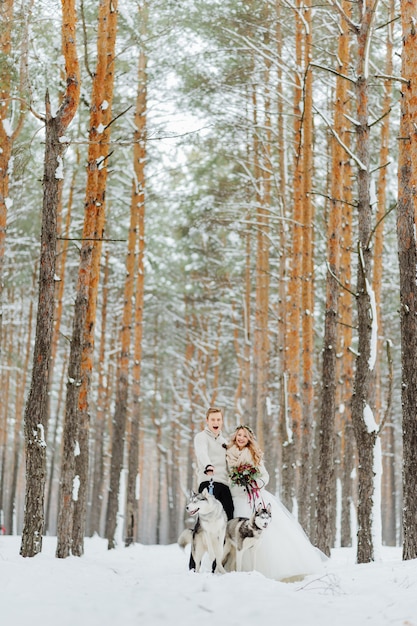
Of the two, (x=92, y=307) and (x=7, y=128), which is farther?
(x=7, y=128)

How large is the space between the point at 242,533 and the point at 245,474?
1.73 feet

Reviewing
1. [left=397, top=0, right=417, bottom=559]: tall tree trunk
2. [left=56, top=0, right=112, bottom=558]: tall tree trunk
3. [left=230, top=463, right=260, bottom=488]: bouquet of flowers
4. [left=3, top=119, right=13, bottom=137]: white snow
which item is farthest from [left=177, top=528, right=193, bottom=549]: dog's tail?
[left=3, top=119, right=13, bottom=137]: white snow

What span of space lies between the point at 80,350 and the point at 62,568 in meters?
2.95

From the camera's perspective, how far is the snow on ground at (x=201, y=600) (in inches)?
169

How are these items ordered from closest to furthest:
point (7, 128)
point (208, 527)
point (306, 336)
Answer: point (208, 527), point (7, 128), point (306, 336)

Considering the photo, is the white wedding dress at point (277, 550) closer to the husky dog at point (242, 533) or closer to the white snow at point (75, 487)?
the husky dog at point (242, 533)

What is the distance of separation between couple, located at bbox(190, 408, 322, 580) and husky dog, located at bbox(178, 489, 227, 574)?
31 cm

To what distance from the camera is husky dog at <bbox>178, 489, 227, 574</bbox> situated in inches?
243

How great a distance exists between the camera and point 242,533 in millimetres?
6340

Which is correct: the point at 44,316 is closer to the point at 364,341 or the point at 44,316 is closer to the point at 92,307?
the point at 92,307

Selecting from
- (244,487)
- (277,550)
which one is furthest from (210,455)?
(277,550)

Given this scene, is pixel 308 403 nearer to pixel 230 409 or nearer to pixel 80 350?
pixel 80 350

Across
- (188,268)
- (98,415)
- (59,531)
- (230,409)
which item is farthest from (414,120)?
(230,409)

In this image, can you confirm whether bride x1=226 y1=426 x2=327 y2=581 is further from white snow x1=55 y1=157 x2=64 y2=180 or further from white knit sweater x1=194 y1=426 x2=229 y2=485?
white snow x1=55 y1=157 x2=64 y2=180
